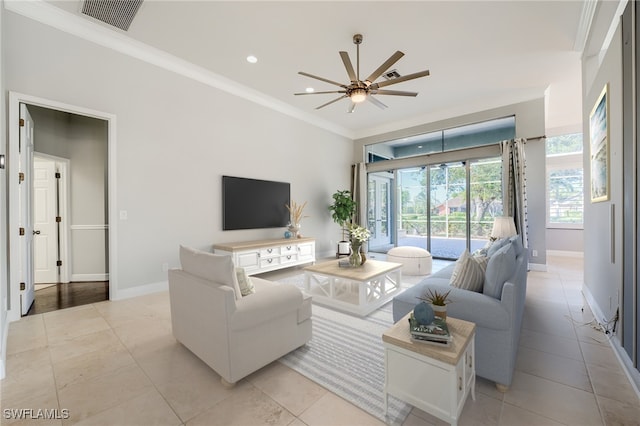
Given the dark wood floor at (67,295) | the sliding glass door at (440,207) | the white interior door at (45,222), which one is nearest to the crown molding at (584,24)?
the sliding glass door at (440,207)

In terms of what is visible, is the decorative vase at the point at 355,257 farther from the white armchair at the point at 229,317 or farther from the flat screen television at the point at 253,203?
the flat screen television at the point at 253,203

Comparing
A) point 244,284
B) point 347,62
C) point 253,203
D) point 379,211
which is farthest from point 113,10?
point 379,211

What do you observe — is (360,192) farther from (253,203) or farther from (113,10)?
(113,10)

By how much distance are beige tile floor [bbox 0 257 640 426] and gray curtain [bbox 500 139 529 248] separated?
8.78 ft

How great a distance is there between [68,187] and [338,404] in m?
5.24

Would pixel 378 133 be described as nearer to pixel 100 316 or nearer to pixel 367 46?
pixel 367 46

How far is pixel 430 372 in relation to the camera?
1312mm

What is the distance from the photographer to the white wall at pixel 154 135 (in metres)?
2.88

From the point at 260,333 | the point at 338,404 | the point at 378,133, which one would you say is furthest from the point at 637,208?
the point at 378,133

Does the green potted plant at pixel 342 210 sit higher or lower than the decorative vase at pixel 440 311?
higher

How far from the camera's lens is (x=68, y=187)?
4281mm

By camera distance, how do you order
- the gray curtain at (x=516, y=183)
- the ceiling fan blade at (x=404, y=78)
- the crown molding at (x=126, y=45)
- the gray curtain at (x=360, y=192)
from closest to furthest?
the ceiling fan blade at (x=404, y=78), the crown molding at (x=126, y=45), the gray curtain at (x=516, y=183), the gray curtain at (x=360, y=192)

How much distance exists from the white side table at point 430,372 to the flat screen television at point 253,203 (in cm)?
360

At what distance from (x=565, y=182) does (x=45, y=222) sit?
10966mm
